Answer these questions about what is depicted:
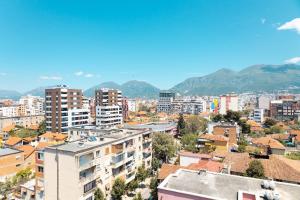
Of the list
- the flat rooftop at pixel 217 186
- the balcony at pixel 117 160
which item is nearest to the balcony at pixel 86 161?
the balcony at pixel 117 160

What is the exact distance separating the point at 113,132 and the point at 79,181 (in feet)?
46.5

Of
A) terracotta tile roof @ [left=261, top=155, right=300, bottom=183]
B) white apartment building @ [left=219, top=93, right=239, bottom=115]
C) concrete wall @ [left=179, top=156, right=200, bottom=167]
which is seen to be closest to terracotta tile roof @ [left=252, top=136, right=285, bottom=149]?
terracotta tile roof @ [left=261, top=155, right=300, bottom=183]

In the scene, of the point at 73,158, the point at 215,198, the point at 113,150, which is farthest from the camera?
the point at 113,150

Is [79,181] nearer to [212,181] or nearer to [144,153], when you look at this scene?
[212,181]

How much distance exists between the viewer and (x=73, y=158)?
2444cm

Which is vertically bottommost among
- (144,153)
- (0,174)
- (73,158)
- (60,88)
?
(0,174)

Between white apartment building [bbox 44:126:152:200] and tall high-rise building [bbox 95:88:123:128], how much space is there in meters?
47.0

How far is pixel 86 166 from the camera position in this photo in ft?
85.5

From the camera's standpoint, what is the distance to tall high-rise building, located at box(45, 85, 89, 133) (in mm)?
71500

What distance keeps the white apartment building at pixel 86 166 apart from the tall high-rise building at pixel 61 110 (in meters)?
42.9

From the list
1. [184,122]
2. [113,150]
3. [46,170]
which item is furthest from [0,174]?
[184,122]

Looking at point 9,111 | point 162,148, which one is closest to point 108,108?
point 162,148

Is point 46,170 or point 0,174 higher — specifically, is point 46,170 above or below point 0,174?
above

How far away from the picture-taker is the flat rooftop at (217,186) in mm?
16516
